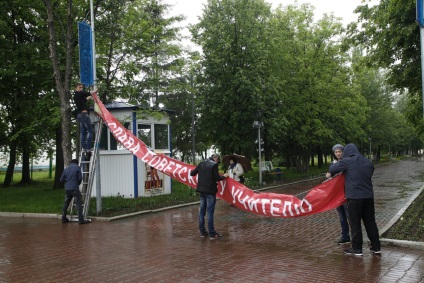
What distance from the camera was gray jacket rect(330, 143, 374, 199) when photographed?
7703 millimetres

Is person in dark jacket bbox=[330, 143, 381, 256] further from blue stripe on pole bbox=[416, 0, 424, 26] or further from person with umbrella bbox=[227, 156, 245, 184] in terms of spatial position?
person with umbrella bbox=[227, 156, 245, 184]

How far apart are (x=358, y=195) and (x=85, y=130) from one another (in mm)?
9095

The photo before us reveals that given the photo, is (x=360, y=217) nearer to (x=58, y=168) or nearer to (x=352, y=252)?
(x=352, y=252)

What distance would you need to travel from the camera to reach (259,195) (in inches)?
386

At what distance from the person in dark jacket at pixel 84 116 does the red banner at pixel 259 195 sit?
1.23 metres

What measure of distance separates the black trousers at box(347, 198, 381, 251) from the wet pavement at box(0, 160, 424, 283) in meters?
0.32

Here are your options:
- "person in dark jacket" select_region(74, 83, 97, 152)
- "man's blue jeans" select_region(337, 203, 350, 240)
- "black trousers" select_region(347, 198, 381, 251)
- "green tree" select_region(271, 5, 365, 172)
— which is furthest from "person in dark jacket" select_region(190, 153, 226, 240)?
"green tree" select_region(271, 5, 365, 172)

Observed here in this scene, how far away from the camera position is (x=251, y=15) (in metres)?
26.1

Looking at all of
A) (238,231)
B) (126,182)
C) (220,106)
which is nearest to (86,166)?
(126,182)

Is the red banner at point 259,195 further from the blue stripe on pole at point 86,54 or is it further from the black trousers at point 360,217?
the blue stripe on pole at point 86,54

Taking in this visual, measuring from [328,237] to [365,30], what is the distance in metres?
13.1

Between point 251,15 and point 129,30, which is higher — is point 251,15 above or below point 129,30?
above

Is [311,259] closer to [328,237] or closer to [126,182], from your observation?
[328,237]

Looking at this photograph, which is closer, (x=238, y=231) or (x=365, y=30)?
(x=238, y=231)
